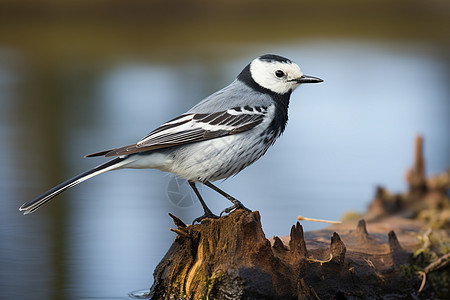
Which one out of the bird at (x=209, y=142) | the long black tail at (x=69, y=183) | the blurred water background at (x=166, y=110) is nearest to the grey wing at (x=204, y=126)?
the bird at (x=209, y=142)

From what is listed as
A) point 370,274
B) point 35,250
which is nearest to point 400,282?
point 370,274

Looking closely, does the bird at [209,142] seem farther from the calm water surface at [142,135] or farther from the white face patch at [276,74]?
the calm water surface at [142,135]

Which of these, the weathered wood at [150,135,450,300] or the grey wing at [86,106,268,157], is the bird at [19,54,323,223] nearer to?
the grey wing at [86,106,268,157]

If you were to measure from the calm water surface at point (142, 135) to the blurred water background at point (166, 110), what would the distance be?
3 cm

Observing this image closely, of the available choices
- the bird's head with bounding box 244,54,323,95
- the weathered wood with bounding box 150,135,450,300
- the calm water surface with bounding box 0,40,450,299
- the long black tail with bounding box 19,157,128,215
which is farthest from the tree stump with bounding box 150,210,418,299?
the bird's head with bounding box 244,54,323,95

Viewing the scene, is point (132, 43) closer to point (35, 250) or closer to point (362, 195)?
point (362, 195)

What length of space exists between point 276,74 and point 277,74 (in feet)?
0.03

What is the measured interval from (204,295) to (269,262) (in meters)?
0.56

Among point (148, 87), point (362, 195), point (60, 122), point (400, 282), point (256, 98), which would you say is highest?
point (148, 87)

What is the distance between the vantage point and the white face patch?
7.05 m

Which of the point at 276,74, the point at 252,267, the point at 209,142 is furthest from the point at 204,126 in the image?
the point at 252,267

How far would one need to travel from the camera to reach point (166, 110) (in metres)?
14.9

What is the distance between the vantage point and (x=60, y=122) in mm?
14711

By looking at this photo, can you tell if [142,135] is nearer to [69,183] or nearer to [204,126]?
[204,126]
